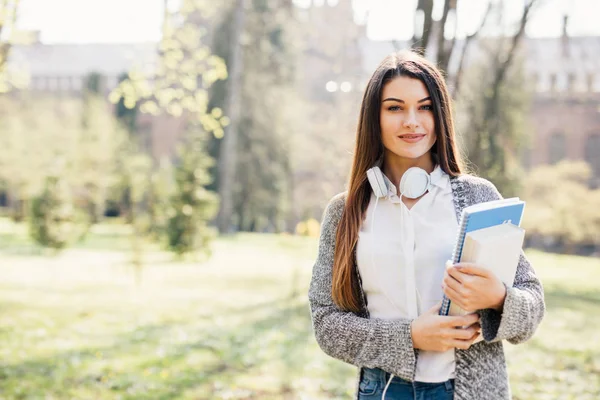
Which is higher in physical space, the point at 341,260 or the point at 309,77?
the point at 309,77

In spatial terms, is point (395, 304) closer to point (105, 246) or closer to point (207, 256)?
point (207, 256)

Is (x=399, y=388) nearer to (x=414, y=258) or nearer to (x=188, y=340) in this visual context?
(x=414, y=258)

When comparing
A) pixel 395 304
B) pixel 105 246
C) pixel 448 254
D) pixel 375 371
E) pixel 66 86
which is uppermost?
pixel 66 86

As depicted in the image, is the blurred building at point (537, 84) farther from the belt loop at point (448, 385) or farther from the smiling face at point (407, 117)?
the belt loop at point (448, 385)

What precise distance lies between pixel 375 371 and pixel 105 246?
23.2m

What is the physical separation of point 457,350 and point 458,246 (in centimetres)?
38

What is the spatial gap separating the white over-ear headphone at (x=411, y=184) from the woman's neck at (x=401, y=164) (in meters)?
0.11

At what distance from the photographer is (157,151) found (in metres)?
51.3

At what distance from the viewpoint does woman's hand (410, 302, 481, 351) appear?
187 cm

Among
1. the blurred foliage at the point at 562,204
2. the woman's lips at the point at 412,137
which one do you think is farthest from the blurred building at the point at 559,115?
the woman's lips at the point at 412,137

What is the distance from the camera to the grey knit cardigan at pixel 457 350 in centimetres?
190

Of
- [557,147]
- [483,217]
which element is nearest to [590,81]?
[557,147]

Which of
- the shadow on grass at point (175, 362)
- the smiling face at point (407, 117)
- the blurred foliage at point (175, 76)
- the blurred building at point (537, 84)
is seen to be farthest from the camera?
the blurred building at point (537, 84)

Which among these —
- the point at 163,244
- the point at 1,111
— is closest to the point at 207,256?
the point at 163,244
